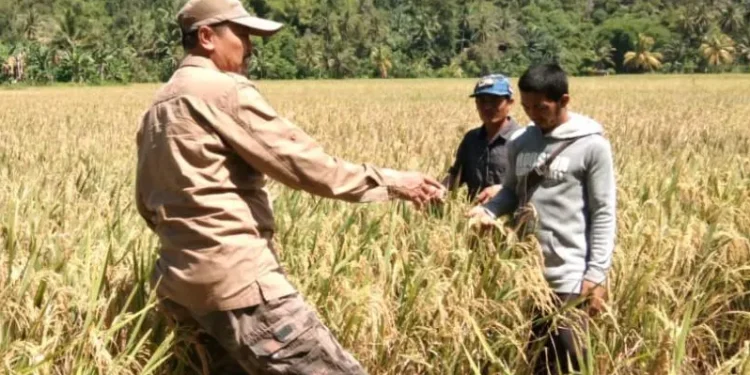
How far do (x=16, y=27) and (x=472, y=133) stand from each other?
291 ft

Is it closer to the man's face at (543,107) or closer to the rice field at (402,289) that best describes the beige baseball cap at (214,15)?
the rice field at (402,289)

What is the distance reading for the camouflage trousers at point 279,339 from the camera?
2.26 meters

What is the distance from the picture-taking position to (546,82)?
2910mm

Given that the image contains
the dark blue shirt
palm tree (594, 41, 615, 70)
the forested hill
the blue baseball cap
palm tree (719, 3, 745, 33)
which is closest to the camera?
the blue baseball cap

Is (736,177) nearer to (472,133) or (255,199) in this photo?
(472,133)

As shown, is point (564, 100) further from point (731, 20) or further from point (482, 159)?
point (731, 20)

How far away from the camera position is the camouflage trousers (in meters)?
2.26

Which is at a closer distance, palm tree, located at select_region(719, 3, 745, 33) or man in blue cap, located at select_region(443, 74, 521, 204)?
man in blue cap, located at select_region(443, 74, 521, 204)

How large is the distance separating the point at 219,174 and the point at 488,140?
81.8 inches

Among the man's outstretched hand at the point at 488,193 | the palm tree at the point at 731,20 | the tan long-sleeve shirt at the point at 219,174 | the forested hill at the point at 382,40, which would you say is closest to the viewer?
the tan long-sleeve shirt at the point at 219,174

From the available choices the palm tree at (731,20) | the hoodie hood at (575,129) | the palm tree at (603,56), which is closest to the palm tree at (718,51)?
the palm tree at (731,20)

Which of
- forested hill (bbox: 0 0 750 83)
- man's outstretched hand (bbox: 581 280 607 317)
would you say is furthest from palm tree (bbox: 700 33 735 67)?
man's outstretched hand (bbox: 581 280 607 317)

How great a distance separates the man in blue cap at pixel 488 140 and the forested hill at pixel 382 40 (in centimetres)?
5948

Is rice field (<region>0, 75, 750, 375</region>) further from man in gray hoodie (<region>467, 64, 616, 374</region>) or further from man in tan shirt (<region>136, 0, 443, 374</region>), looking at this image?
man in tan shirt (<region>136, 0, 443, 374</region>)
